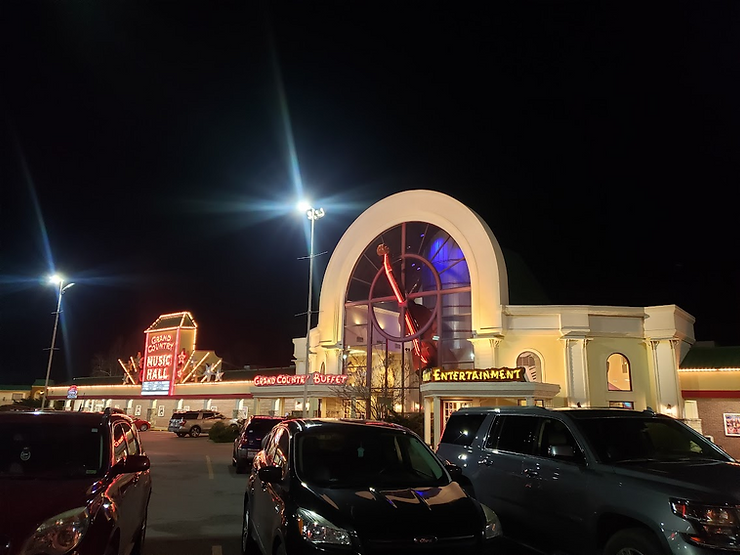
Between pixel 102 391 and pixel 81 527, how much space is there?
57264 mm

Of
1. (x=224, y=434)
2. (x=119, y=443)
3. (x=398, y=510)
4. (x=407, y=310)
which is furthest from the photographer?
(x=224, y=434)

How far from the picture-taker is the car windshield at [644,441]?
5.98 metres

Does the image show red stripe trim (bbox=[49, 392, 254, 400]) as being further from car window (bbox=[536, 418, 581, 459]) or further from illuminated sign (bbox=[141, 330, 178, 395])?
car window (bbox=[536, 418, 581, 459])

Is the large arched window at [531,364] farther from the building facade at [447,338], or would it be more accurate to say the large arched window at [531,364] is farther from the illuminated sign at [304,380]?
the illuminated sign at [304,380]

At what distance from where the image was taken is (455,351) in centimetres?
2812

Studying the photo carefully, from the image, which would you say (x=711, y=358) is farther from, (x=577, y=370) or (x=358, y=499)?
(x=358, y=499)

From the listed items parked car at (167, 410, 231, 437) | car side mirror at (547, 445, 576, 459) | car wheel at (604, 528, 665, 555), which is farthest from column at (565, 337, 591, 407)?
parked car at (167, 410, 231, 437)

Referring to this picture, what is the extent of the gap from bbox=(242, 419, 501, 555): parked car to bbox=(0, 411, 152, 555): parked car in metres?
1.37

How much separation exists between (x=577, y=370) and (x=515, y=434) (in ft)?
62.8

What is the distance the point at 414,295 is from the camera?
2945 cm

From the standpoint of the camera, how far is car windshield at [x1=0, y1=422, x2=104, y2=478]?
507 centimetres

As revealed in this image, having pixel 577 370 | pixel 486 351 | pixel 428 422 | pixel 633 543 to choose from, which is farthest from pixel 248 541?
pixel 577 370

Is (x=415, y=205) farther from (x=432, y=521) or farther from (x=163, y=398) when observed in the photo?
(x=163, y=398)

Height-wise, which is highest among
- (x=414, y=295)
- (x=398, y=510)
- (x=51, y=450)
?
(x=414, y=295)
